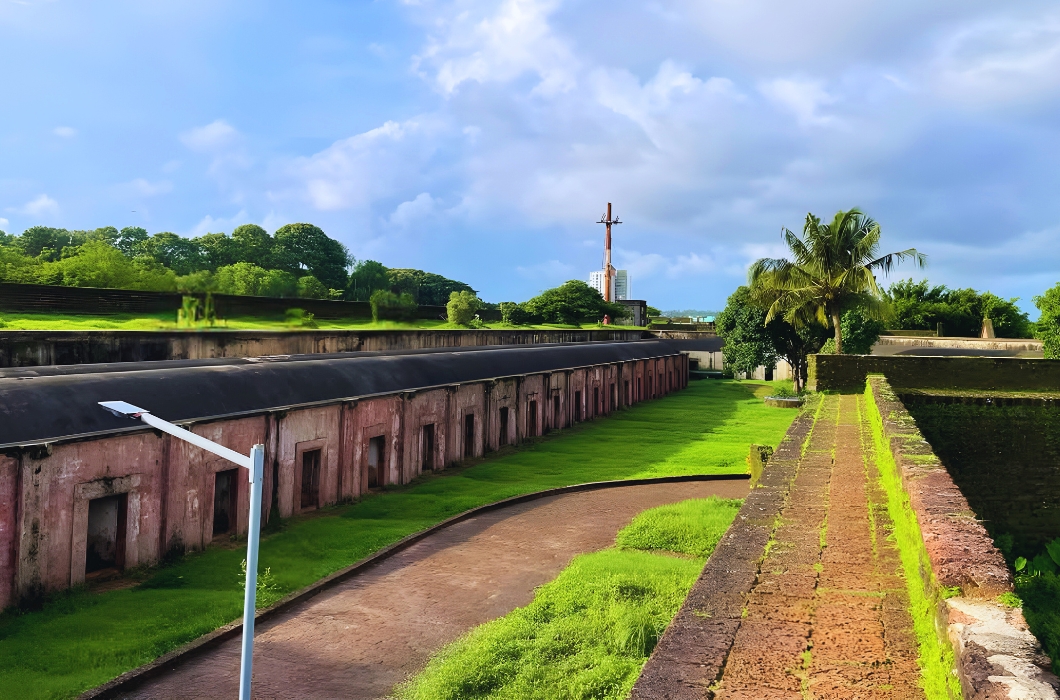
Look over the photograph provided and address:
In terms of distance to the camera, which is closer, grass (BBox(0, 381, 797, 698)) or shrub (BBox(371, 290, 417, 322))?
grass (BBox(0, 381, 797, 698))

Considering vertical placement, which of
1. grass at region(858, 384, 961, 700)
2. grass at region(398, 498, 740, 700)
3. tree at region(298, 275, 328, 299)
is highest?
tree at region(298, 275, 328, 299)

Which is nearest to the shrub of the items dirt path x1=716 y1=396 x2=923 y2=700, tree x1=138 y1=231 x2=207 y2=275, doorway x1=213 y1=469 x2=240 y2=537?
tree x1=138 y1=231 x2=207 y2=275

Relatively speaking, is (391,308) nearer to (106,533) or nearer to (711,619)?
(106,533)

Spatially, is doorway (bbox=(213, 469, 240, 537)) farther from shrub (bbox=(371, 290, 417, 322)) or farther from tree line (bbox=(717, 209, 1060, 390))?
shrub (bbox=(371, 290, 417, 322))

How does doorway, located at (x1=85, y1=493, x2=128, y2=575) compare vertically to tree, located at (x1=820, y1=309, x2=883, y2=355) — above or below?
below

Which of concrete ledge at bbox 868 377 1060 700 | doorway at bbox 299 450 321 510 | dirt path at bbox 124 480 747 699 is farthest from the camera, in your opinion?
doorway at bbox 299 450 321 510

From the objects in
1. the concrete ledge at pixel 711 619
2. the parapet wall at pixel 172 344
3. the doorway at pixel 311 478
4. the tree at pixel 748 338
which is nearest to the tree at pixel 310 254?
the parapet wall at pixel 172 344

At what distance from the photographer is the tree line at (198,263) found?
4022 cm

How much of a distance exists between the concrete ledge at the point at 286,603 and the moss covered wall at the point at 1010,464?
27.3 feet

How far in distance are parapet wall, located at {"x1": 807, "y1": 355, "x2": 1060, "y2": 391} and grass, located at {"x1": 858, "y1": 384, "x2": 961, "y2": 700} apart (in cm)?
1480

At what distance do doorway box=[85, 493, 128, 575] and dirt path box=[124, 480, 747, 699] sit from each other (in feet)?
11.5

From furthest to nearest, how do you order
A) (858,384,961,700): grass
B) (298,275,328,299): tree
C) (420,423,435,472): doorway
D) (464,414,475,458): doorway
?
(298,275,328,299): tree → (464,414,475,458): doorway → (420,423,435,472): doorway → (858,384,961,700): grass

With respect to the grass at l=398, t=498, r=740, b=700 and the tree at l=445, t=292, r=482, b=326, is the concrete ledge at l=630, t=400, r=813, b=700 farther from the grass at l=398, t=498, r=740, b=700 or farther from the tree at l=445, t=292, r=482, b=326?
the tree at l=445, t=292, r=482, b=326

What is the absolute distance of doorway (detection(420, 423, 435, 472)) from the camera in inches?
789
